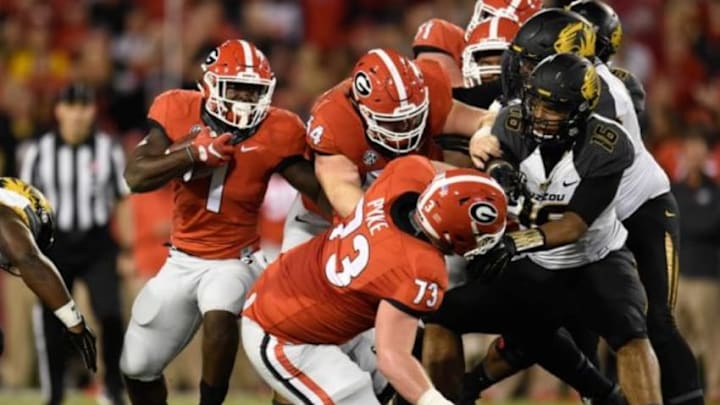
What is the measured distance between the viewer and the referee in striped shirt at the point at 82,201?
9.38m

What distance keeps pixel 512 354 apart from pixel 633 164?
3.22ft

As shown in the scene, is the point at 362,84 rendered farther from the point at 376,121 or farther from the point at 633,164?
the point at 633,164

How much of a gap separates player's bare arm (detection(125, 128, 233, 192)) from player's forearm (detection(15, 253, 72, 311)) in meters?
0.65

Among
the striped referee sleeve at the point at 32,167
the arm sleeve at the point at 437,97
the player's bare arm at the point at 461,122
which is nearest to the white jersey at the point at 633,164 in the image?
the player's bare arm at the point at 461,122

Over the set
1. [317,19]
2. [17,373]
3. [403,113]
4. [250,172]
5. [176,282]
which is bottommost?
[17,373]

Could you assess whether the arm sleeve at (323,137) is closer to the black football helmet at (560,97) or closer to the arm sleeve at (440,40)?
the black football helmet at (560,97)

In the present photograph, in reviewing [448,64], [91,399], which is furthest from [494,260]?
[91,399]

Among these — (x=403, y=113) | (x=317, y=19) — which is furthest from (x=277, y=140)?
(x=317, y=19)

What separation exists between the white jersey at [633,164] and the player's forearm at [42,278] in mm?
2170

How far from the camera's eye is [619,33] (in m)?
7.18

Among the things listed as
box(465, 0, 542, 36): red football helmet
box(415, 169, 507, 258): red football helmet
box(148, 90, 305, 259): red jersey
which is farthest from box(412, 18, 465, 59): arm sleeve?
box(415, 169, 507, 258): red football helmet

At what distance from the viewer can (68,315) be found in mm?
6238

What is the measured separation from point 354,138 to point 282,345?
1.04 m

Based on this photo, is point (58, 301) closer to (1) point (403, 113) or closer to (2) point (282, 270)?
(2) point (282, 270)
